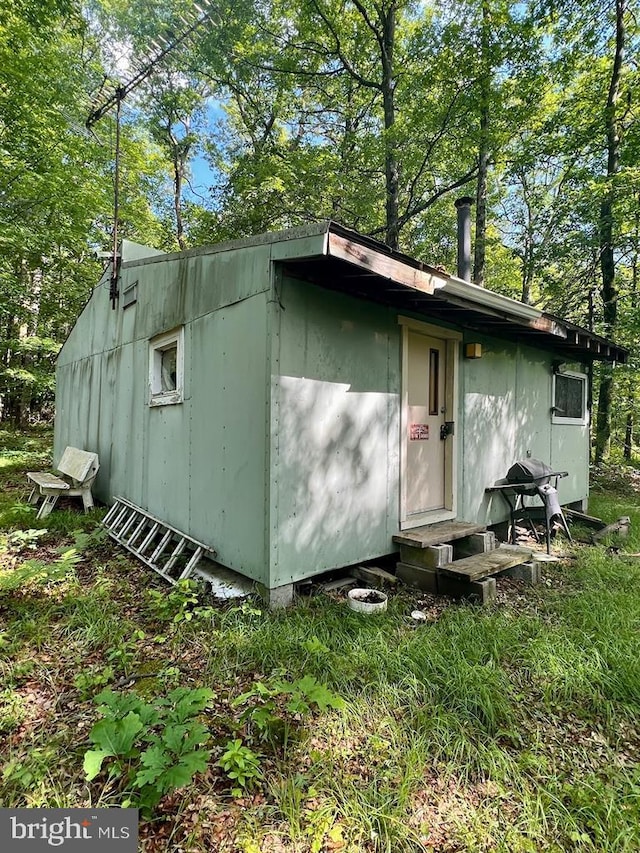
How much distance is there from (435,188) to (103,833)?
40.3 ft

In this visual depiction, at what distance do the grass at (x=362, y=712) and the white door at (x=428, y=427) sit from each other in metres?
1.19

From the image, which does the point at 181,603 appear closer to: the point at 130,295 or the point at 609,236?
the point at 130,295

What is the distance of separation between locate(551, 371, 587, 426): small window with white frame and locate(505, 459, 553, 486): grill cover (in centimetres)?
176

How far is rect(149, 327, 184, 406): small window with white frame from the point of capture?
434 cm

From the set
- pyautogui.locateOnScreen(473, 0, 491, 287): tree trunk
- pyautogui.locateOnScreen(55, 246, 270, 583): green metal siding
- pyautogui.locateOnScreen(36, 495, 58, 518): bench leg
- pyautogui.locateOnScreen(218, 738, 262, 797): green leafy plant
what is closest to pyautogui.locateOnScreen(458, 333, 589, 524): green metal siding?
pyautogui.locateOnScreen(55, 246, 270, 583): green metal siding

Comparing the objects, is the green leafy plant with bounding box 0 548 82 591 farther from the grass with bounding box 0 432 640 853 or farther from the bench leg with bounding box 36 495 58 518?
the bench leg with bounding box 36 495 58 518

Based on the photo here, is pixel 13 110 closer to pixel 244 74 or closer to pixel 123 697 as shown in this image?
pixel 244 74

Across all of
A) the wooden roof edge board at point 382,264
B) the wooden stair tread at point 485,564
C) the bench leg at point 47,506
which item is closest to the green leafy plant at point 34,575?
the bench leg at point 47,506

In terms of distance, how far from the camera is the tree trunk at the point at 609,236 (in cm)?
881

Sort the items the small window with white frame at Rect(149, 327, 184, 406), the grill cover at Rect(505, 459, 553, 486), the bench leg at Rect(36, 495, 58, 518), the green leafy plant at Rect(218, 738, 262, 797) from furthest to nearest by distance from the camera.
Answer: the bench leg at Rect(36, 495, 58, 518) < the grill cover at Rect(505, 459, 553, 486) < the small window with white frame at Rect(149, 327, 184, 406) < the green leafy plant at Rect(218, 738, 262, 797)

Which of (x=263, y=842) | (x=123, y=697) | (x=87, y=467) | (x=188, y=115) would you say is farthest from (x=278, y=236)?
(x=188, y=115)

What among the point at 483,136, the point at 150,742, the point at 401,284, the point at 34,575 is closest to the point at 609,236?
the point at 483,136

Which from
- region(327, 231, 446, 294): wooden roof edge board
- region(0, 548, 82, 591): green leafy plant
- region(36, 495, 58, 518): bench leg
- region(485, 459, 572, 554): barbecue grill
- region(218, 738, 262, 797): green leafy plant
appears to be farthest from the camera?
region(36, 495, 58, 518): bench leg

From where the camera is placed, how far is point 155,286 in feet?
15.8
